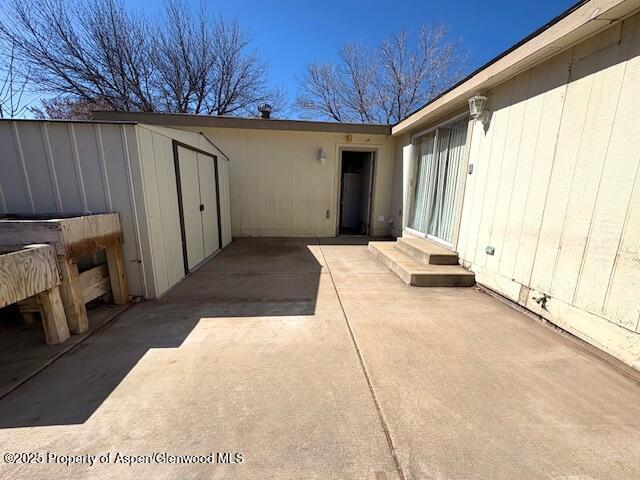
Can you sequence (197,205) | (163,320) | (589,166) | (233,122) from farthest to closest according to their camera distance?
(233,122) → (197,205) → (163,320) → (589,166)

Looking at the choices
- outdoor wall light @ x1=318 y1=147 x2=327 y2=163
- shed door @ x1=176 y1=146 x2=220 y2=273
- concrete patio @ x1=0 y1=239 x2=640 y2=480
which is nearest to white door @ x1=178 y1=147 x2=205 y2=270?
shed door @ x1=176 y1=146 x2=220 y2=273

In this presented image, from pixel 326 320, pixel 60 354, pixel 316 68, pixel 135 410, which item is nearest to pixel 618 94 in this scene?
pixel 326 320

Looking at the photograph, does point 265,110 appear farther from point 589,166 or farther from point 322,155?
point 589,166

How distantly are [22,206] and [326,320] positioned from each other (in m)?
3.27

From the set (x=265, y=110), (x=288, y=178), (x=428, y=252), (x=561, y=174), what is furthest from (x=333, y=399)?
(x=265, y=110)

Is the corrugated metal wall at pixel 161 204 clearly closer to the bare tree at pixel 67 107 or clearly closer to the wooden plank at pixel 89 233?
the wooden plank at pixel 89 233

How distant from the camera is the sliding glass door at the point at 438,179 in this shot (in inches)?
158

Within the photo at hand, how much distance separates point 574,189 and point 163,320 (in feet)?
13.0

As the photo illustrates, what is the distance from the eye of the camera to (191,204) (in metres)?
3.83

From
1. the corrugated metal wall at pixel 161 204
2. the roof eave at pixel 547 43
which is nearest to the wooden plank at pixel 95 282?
the corrugated metal wall at pixel 161 204

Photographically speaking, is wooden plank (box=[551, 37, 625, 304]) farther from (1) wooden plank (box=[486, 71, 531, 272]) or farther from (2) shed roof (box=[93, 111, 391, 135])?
(2) shed roof (box=[93, 111, 391, 135])

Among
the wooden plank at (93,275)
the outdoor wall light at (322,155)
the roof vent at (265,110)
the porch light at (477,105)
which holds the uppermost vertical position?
the roof vent at (265,110)

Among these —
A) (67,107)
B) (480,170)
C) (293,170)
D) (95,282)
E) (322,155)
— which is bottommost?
(95,282)

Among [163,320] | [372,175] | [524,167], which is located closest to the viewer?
[163,320]
